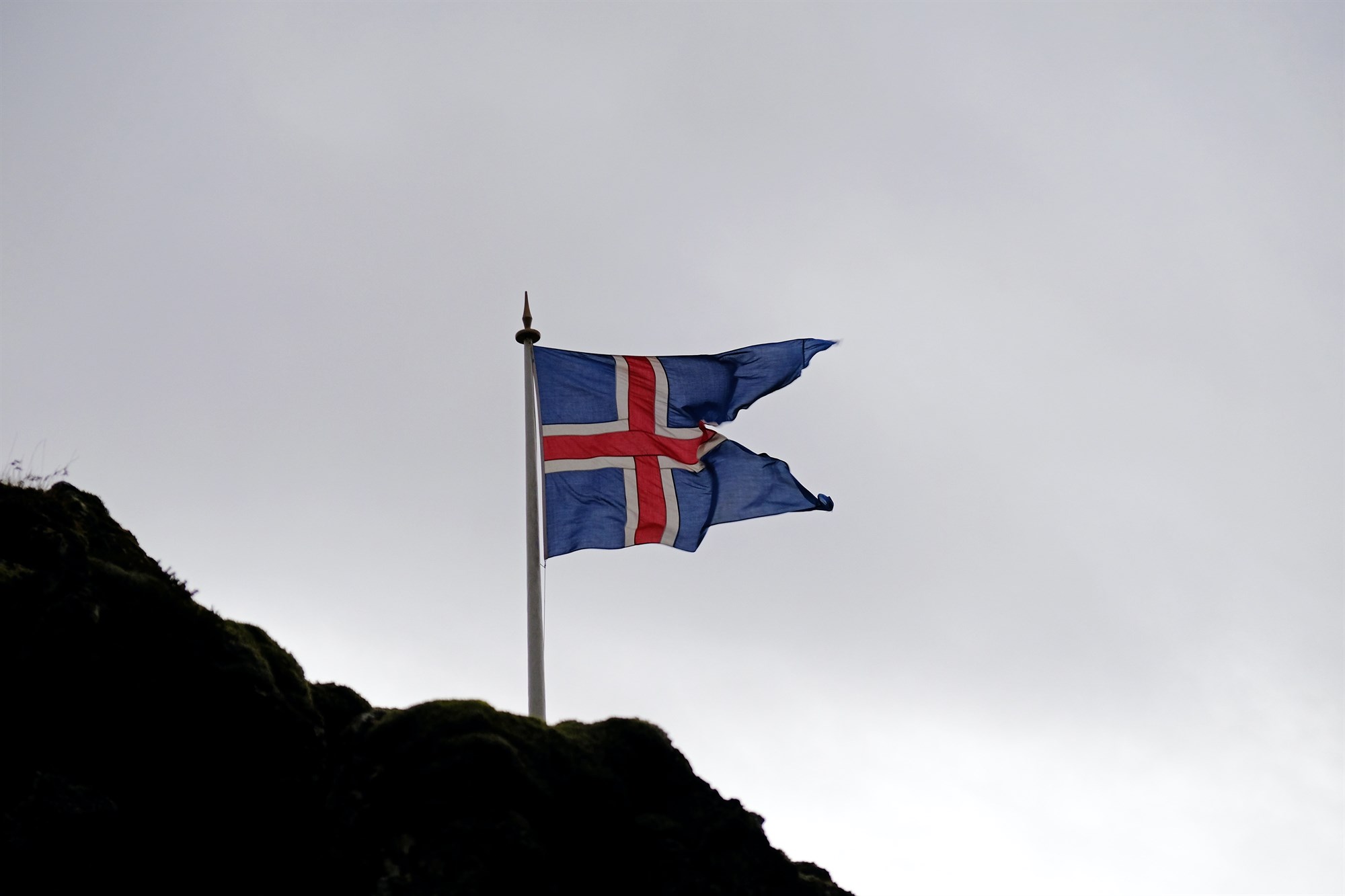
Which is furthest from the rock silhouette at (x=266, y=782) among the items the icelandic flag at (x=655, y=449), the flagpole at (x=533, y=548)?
the icelandic flag at (x=655, y=449)

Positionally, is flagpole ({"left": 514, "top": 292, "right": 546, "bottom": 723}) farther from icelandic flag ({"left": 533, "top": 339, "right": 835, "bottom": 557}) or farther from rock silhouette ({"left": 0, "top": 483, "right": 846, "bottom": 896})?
rock silhouette ({"left": 0, "top": 483, "right": 846, "bottom": 896})

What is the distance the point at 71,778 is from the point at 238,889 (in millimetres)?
1557

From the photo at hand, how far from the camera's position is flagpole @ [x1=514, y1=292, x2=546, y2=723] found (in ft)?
47.6

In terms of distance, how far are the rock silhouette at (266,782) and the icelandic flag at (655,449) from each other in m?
6.56

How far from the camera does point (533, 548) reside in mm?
15945

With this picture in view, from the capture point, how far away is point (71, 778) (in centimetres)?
882

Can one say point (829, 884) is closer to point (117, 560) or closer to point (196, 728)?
point (196, 728)

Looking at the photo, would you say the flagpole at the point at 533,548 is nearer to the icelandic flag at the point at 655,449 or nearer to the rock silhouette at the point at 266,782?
the icelandic flag at the point at 655,449

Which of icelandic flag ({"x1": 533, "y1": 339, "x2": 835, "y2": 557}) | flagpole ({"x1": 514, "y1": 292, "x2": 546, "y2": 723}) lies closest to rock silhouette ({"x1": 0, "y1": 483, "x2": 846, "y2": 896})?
flagpole ({"x1": 514, "y1": 292, "x2": 546, "y2": 723})

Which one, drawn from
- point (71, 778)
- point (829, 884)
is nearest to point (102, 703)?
point (71, 778)

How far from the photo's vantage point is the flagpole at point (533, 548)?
1452 centimetres

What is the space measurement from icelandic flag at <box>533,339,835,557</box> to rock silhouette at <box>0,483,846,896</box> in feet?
21.5

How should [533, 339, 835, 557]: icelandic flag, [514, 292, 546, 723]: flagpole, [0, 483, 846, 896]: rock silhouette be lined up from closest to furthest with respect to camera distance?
[0, 483, 846, 896]: rock silhouette
[514, 292, 546, 723]: flagpole
[533, 339, 835, 557]: icelandic flag

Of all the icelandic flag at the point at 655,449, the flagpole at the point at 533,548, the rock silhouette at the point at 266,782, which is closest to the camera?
the rock silhouette at the point at 266,782
